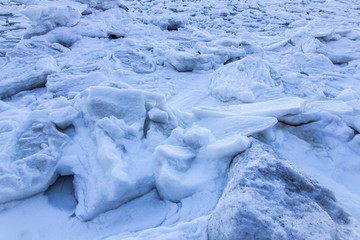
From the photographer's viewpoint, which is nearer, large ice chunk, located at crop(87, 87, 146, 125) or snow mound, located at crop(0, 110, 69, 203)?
snow mound, located at crop(0, 110, 69, 203)

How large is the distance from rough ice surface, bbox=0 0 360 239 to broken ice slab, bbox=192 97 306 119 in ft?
0.04

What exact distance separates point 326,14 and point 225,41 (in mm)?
3956

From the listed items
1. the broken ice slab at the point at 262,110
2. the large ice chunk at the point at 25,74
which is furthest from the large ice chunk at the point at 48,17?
the broken ice slab at the point at 262,110

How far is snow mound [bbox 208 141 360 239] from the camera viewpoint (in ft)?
2.99

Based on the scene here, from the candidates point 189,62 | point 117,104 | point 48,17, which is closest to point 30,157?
point 117,104

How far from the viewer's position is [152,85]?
2.65 metres

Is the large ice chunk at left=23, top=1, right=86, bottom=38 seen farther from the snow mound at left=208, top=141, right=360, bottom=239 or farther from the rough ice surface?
the snow mound at left=208, top=141, right=360, bottom=239

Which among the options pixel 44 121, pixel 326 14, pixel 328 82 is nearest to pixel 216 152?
pixel 44 121

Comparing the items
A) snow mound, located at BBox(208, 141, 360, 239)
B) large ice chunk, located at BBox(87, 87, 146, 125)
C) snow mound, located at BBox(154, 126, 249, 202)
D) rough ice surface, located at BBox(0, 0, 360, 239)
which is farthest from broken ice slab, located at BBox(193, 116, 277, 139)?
large ice chunk, located at BBox(87, 87, 146, 125)

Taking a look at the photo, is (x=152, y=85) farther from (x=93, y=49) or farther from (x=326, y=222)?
(x=326, y=222)

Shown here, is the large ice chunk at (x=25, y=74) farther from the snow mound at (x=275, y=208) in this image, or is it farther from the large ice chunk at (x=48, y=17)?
the snow mound at (x=275, y=208)

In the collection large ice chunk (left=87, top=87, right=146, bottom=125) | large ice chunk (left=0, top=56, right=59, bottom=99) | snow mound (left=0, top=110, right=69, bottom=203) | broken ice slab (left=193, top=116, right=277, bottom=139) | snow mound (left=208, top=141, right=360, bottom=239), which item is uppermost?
snow mound (left=208, top=141, right=360, bottom=239)

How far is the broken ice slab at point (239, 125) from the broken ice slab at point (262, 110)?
10cm

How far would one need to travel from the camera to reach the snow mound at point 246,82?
232 cm
